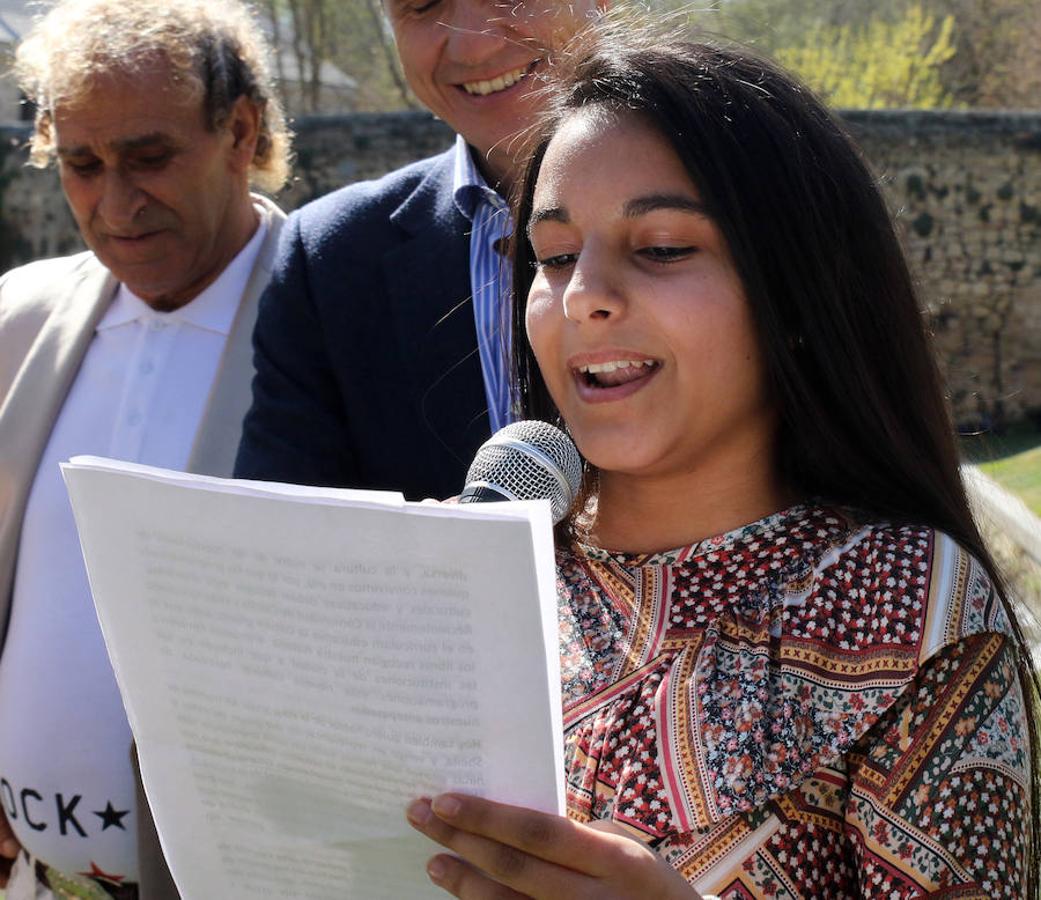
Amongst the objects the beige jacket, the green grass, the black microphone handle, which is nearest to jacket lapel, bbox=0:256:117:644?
the beige jacket

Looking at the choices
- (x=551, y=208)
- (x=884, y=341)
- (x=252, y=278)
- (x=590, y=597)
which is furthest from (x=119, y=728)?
(x=884, y=341)

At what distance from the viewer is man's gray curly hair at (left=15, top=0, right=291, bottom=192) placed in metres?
2.98

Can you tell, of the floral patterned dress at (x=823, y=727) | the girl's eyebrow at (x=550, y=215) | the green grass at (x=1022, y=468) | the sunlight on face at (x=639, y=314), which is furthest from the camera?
the green grass at (x=1022, y=468)

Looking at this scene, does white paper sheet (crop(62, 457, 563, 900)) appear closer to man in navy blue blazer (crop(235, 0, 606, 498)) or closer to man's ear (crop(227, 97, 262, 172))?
man in navy blue blazer (crop(235, 0, 606, 498))

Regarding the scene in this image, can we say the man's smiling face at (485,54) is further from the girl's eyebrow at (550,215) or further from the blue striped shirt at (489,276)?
the girl's eyebrow at (550,215)

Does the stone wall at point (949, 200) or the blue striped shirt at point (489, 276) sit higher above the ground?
the blue striped shirt at point (489, 276)

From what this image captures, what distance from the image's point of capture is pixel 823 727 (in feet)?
5.11

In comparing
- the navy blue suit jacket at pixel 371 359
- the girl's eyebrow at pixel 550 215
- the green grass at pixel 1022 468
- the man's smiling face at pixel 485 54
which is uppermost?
the man's smiling face at pixel 485 54

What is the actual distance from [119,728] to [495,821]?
1659 mm

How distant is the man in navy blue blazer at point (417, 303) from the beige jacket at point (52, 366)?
0.46 meters

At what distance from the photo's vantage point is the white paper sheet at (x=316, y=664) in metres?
1.26

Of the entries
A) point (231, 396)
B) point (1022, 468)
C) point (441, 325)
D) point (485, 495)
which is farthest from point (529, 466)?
point (1022, 468)

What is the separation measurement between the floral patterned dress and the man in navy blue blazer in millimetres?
747

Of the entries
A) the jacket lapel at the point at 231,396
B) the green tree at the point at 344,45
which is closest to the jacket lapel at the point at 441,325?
the jacket lapel at the point at 231,396
